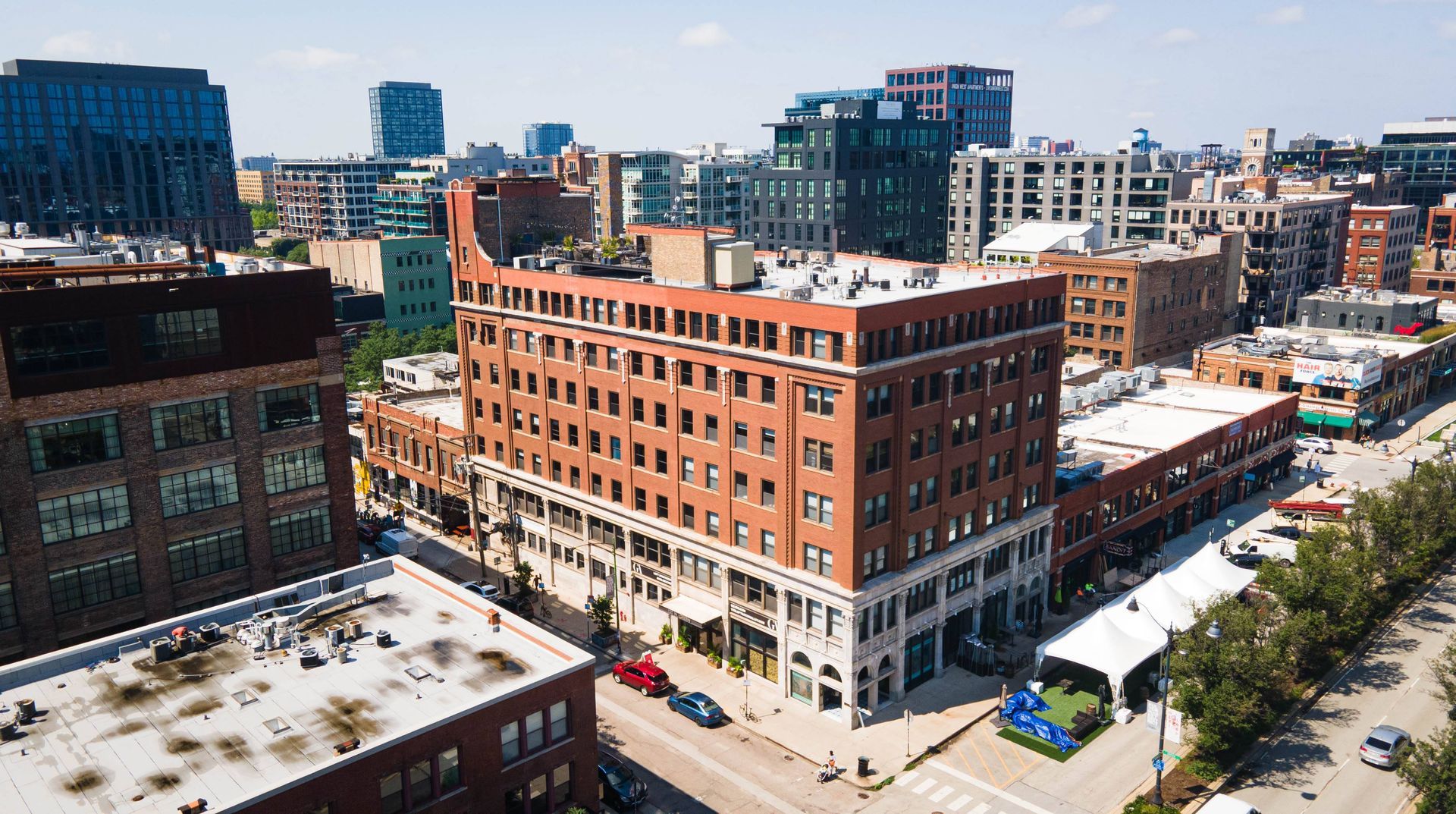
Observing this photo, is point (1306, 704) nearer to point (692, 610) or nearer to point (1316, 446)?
point (692, 610)

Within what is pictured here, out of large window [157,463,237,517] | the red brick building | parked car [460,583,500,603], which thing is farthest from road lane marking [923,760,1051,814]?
the red brick building

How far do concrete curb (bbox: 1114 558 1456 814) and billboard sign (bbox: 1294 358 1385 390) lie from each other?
35.3 metres

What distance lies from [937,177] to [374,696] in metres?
135

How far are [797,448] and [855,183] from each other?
311 feet

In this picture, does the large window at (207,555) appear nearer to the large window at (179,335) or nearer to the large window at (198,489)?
the large window at (198,489)

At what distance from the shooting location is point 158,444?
47.5m

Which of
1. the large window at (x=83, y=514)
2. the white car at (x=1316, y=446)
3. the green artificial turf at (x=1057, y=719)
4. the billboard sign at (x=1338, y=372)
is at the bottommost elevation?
the green artificial turf at (x=1057, y=719)

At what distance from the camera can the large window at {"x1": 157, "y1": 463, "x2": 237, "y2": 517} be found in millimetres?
48188

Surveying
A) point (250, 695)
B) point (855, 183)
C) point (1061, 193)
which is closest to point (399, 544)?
point (250, 695)

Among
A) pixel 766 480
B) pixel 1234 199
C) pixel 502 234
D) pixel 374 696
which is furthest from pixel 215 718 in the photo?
pixel 1234 199

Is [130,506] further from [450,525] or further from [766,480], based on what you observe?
[450,525]

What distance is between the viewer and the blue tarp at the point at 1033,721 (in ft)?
174

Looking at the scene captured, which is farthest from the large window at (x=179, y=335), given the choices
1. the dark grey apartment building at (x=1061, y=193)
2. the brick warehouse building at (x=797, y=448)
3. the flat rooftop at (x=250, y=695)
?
the dark grey apartment building at (x=1061, y=193)

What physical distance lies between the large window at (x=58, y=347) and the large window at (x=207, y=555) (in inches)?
384
